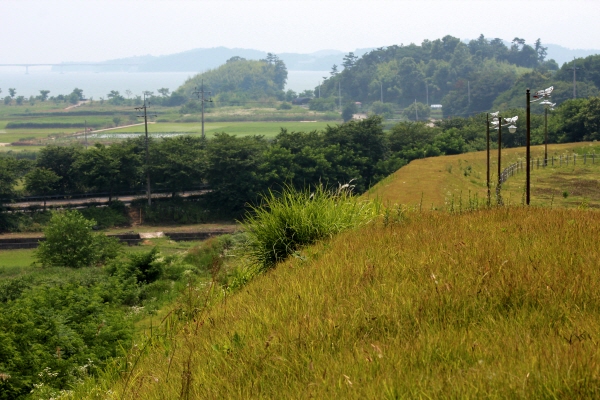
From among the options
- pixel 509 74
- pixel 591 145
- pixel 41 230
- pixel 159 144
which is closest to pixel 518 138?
pixel 591 145

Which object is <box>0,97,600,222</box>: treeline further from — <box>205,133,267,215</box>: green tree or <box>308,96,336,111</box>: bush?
<box>308,96,336,111</box>: bush

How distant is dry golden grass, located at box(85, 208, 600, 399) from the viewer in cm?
371

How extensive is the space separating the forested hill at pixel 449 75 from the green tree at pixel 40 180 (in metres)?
75.5

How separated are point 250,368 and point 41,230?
40350 mm

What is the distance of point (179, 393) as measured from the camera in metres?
4.39

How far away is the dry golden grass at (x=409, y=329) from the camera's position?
3707 millimetres

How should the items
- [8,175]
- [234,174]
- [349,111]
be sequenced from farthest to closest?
[349,111], [234,174], [8,175]

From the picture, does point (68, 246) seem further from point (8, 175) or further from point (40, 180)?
point (40, 180)

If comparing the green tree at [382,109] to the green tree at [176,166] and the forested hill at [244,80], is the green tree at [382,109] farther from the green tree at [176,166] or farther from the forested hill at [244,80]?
the green tree at [176,166]

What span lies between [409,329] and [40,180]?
4417 cm

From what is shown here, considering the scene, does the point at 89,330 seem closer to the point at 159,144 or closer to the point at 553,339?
the point at 553,339

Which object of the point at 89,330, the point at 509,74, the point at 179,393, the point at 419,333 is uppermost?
the point at 509,74

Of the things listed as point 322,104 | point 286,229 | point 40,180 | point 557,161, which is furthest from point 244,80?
point 286,229

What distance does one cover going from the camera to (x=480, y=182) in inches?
1125
